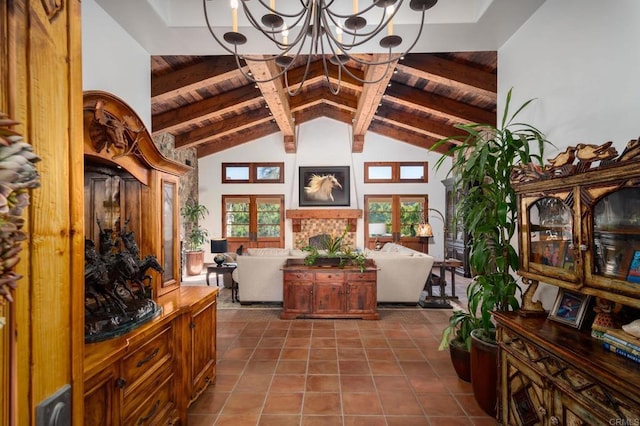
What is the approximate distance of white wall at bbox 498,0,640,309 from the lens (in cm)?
157

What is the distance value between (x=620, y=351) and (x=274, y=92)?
4.76 m

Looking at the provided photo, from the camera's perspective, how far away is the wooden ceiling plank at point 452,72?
4.17m

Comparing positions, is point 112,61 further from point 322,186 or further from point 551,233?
point 322,186

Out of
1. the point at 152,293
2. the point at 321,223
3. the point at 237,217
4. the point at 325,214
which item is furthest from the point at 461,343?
the point at 237,217

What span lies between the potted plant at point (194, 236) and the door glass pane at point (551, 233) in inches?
273

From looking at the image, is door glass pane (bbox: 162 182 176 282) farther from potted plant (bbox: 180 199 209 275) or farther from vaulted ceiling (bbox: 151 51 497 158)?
potted plant (bbox: 180 199 209 275)

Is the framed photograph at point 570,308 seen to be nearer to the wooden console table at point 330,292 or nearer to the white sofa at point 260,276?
the wooden console table at point 330,292

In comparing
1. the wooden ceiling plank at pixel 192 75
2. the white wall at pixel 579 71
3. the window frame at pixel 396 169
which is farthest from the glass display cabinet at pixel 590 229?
the window frame at pixel 396 169

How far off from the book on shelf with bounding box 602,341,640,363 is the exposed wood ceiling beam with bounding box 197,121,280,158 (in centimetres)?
769

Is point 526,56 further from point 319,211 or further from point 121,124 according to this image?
point 319,211

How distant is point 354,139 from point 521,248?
648cm

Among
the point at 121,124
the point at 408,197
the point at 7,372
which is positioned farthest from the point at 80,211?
the point at 408,197

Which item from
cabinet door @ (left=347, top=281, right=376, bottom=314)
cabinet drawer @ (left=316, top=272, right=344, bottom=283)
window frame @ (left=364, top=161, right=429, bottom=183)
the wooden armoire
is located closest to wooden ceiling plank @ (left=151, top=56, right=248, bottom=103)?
the wooden armoire

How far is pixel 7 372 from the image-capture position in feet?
2.33
